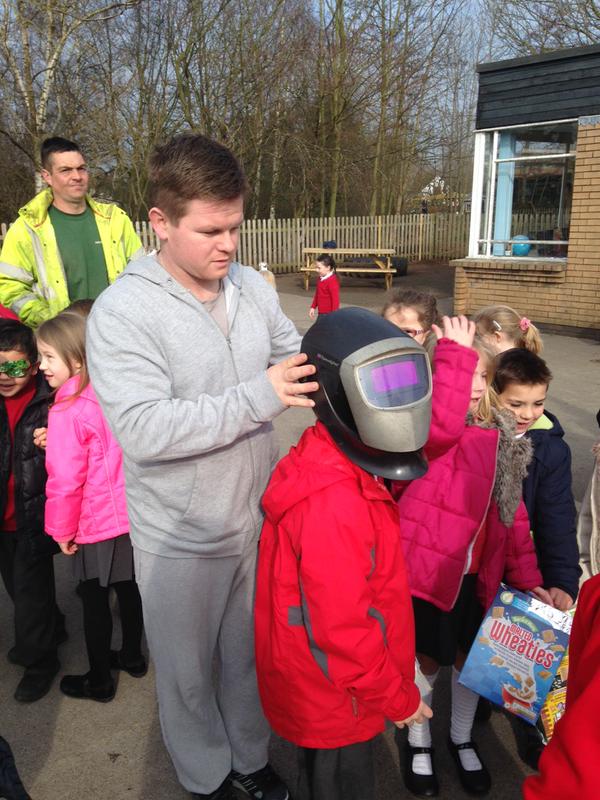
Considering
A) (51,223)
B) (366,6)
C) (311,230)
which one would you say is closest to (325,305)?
(51,223)

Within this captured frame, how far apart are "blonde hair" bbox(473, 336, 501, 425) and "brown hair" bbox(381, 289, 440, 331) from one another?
2.02 feet

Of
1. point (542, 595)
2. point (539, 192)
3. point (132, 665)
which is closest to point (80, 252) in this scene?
point (132, 665)

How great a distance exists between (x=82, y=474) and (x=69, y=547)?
0.32m

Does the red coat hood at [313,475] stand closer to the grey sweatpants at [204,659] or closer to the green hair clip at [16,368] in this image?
the grey sweatpants at [204,659]

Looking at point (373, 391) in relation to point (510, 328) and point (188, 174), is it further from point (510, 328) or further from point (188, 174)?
point (510, 328)

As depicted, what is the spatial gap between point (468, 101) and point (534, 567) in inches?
1316

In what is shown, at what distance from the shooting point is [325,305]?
10570 millimetres

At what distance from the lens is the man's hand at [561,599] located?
2.57m

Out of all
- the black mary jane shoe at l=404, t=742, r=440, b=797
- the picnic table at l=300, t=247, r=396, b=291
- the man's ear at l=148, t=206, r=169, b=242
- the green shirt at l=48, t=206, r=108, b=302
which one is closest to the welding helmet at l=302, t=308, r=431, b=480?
the man's ear at l=148, t=206, r=169, b=242

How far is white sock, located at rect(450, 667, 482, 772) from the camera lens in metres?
2.56

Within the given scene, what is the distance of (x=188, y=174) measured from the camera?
70.8 inches

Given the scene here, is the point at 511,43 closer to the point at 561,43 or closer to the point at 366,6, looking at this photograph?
the point at 561,43

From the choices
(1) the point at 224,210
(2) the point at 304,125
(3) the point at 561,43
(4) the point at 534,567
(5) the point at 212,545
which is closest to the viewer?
(1) the point at 224,210

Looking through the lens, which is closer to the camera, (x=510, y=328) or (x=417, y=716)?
(x=417, y=716)
